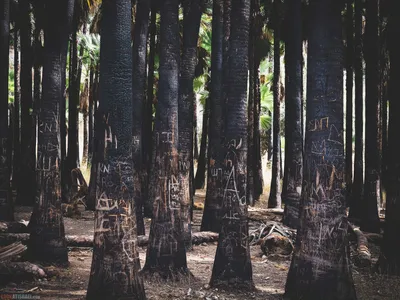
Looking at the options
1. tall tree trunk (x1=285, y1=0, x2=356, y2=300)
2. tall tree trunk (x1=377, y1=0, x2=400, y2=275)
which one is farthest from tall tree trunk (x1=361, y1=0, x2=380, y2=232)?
tall tree trunk (x1=285, y1=0, x2=356, y2=300)

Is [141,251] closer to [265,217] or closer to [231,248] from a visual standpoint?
[231,248]

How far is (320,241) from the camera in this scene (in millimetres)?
7754

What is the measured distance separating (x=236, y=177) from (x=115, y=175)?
8.85ft

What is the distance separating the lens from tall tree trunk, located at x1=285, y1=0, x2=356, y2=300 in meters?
7.68

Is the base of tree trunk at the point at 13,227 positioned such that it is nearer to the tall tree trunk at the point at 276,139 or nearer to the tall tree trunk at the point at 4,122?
the tall tree trunk at the point at 4,122

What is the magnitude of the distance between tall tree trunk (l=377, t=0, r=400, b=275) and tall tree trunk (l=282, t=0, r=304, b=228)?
192 inches

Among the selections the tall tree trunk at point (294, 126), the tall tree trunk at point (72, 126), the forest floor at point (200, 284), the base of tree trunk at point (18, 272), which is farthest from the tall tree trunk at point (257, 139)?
the base of tree trunk at point (18, 272)

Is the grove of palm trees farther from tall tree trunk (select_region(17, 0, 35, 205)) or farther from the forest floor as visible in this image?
tall tree trunk (select_region(17, 0, 35, 205))

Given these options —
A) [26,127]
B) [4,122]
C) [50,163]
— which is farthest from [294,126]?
[26,127]

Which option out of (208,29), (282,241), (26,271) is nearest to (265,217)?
(282,241)

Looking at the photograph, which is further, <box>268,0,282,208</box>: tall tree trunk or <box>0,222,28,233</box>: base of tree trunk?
→ <box>268,0,282,208</box>: tall tree trunk

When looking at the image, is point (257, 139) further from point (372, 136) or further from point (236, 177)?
point (236, 177)

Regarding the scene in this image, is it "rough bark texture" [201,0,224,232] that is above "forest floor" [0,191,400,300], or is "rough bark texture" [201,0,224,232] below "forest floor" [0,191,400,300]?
above

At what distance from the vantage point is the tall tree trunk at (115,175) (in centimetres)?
676
